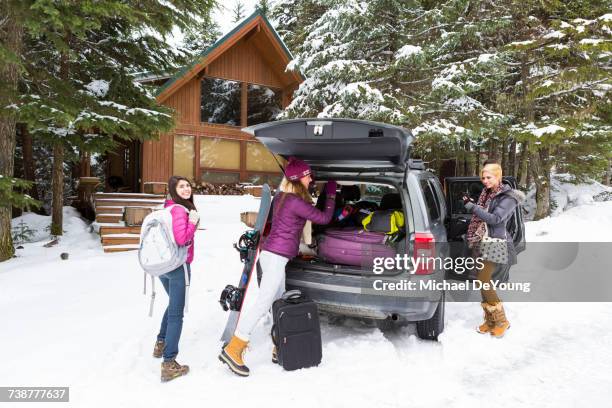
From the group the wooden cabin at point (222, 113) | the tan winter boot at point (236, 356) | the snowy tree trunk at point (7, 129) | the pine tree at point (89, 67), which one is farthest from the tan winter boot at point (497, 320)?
the wooden cabin at point (222, 113)

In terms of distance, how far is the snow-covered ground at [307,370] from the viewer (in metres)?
3.21

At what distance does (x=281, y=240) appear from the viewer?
3.71m

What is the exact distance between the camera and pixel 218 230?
10.8 m

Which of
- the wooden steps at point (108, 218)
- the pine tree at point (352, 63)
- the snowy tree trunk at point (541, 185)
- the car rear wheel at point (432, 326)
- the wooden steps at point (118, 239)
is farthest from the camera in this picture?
the snowy tree trunk at point (541, 185)

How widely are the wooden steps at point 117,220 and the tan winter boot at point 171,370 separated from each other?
6085mm

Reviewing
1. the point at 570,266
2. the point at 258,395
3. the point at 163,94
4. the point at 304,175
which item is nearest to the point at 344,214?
the point at 304,175

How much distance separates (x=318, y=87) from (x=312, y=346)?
472 inches

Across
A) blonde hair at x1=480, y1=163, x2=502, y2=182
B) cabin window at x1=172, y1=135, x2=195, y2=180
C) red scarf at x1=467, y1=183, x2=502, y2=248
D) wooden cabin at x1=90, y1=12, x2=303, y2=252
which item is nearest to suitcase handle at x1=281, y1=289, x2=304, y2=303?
red scarf at x1=467, y1=183, x2=502, y2=248

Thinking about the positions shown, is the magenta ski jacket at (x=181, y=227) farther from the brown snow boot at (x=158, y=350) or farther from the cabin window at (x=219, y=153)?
the cabin window at (x=219, y=153)

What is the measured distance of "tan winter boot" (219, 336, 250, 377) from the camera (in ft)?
11.5

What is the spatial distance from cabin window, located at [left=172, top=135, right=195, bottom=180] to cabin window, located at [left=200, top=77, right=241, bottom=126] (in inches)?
45.3

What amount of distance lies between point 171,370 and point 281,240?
144 cm

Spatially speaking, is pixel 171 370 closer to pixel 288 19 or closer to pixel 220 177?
pixel 220 177

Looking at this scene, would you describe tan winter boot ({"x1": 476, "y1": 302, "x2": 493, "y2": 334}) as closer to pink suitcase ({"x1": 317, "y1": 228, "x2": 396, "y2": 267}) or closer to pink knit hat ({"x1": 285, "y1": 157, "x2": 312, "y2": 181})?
pink suitcase ({"x1": 317, "y1": 228, "x2": 396, "y2": 267})
